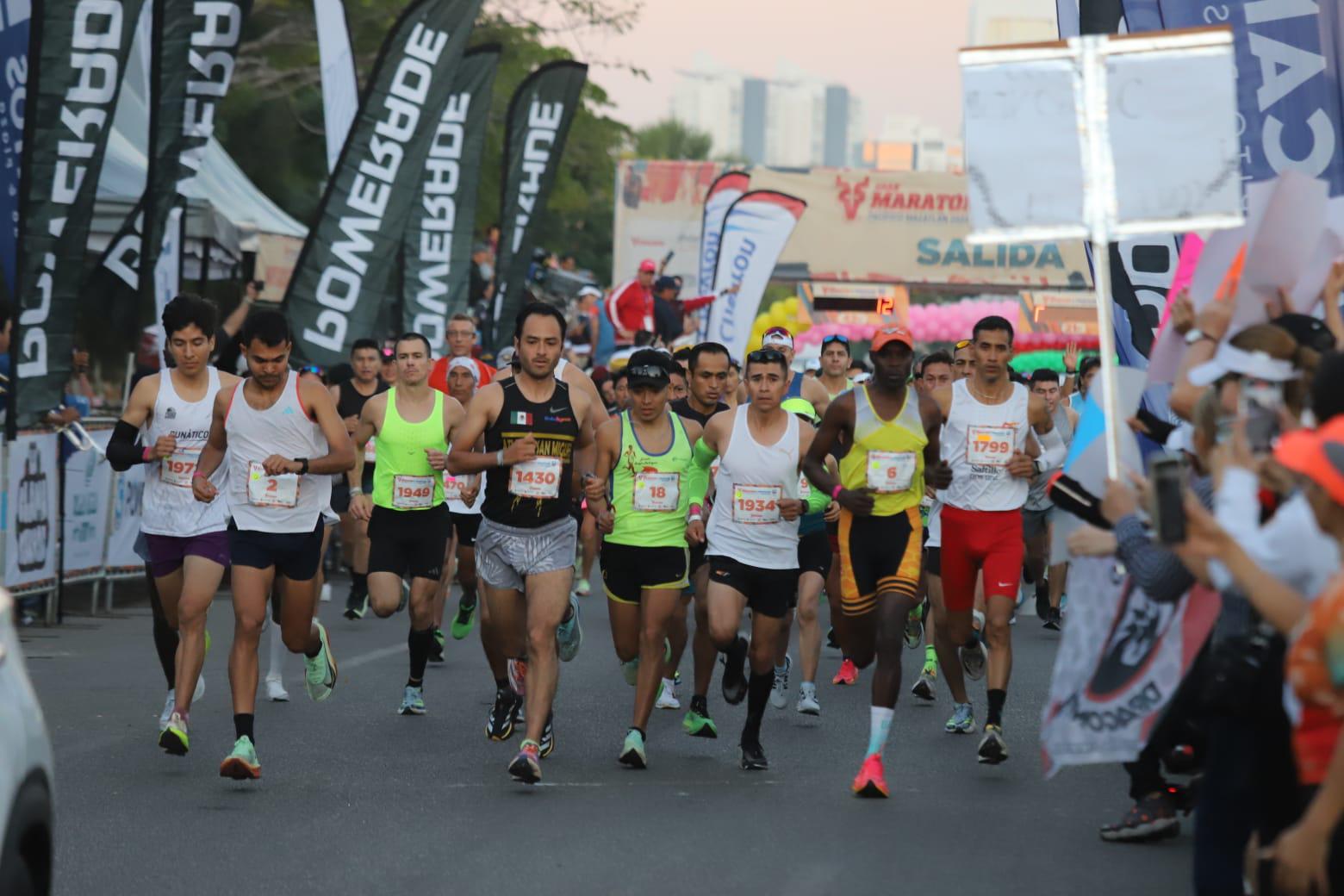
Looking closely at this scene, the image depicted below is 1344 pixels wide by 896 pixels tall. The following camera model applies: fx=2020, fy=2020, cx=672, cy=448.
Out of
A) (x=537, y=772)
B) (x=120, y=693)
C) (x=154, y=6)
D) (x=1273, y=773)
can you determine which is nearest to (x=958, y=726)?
(x=537, y=772)

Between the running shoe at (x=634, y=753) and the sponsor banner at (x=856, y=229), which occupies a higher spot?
the sponsor banner at (x=856, y=229)

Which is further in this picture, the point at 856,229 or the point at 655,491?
the point at 856,229

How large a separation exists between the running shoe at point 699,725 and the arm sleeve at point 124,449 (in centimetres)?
295

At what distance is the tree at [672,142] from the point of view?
105m

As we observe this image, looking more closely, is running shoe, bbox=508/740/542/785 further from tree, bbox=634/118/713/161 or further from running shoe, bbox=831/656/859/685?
tree, bbox=634/118/713/161

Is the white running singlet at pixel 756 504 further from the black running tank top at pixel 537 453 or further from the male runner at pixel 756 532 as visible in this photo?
the black running tank top at pixel 537 453

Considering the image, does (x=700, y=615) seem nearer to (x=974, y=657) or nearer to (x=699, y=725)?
(x=699, y=725)

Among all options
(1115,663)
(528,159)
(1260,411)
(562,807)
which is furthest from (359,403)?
(1260,411)

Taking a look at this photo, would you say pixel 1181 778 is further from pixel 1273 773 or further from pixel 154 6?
pixel 154 6

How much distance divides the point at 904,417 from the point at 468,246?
11.2m

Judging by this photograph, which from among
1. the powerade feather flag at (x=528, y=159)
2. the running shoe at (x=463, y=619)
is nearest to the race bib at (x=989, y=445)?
the running shoe at (x=463, y=619)

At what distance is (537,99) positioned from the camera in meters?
23.3

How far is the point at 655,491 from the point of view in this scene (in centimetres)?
948

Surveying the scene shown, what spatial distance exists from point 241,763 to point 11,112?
23.9 feet
